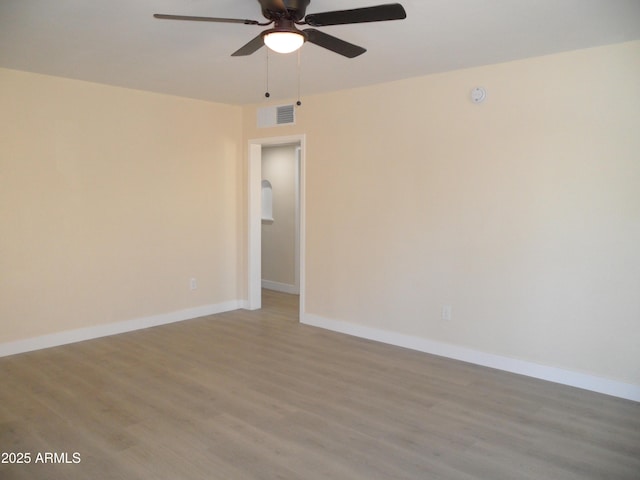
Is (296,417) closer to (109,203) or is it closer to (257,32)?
(257,32)

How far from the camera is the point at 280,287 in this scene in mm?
7332

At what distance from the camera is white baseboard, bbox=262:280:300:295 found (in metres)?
7.14

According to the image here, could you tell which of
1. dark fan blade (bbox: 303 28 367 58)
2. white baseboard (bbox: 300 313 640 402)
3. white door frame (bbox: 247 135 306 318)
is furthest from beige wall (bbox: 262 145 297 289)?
dark fan blade (bbox: 303 28 367 58)

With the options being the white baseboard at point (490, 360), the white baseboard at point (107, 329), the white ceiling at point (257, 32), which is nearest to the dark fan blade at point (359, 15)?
the white ceiling at point (257, 32)

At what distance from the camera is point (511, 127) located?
379 centimetres

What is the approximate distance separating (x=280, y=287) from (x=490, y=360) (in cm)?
393

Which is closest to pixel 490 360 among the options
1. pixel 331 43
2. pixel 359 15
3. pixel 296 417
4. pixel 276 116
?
pixel 296 417

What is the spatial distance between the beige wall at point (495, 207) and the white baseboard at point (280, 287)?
6.57 ft

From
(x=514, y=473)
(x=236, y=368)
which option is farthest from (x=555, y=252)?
(x=236, y=368)

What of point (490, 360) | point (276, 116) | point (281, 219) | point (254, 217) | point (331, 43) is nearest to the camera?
point (331, 43)

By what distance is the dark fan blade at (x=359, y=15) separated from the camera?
7.30ft

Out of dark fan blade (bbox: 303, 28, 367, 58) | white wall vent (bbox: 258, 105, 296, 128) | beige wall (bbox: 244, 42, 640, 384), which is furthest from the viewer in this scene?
white wall vent (bbox: 258, 105, 296, 128)

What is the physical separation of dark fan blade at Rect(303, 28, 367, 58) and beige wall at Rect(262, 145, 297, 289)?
4.20m

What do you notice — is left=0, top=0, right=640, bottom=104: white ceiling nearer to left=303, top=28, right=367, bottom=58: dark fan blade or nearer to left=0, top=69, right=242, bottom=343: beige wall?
left=303, top=28, right=367, bottom=58: dark fan blade
